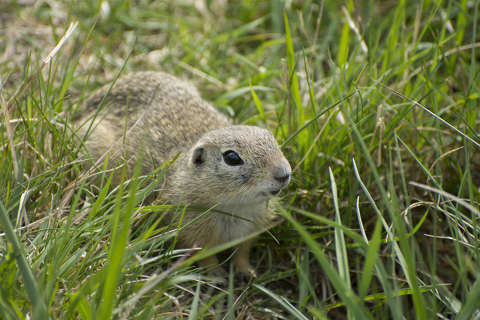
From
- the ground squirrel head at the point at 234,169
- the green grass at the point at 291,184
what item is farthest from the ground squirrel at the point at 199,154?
the green grass at the point at 291,184

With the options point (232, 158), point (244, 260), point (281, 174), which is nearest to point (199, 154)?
point (232, 158)

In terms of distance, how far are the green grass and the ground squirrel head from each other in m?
0.26

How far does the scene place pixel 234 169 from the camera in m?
3.29

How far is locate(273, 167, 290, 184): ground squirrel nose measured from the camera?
3.07m

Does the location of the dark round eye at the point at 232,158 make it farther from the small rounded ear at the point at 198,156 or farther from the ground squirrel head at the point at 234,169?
the small rounded ear at the point at 198,156

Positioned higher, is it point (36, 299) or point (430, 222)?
point (36, 299)

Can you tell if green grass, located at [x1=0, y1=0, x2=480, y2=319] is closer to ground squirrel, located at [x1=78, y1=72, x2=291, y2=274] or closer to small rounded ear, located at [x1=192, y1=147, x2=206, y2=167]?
ground squirrel, located at [x1=78, y1=72, x2=291, y2=274]

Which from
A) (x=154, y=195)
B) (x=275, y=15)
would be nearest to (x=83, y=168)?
(x=154, y=195)

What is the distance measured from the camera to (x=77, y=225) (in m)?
2.88

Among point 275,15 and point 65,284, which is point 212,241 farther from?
point 275,15

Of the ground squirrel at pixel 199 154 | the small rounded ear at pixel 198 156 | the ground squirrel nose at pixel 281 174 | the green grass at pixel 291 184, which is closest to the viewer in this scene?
the green grass at pixel 291 184

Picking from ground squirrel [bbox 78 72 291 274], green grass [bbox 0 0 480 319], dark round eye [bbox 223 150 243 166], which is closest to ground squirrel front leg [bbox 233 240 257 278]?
ground squirrel [bbox 78 72 291 274]

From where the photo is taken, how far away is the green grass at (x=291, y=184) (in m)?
2.27

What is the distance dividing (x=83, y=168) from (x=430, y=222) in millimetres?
2653
